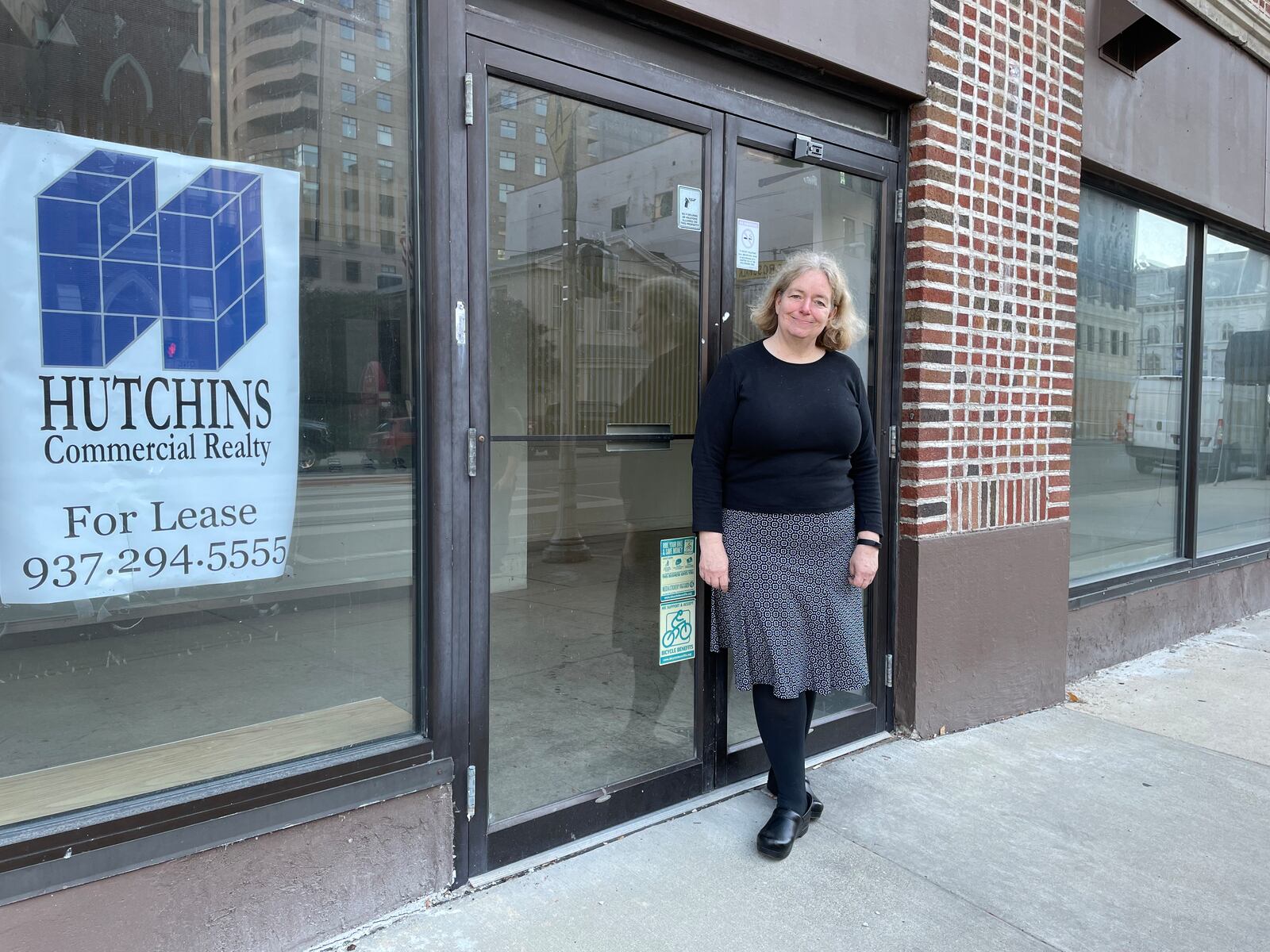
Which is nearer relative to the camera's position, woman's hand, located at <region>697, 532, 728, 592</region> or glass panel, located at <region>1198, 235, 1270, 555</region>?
woman's hand, located at <region>697, 532, 728, 592</region>

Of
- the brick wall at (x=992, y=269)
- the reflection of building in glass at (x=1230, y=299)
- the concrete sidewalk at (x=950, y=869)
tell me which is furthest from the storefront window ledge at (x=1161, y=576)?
the reflection of building in glass at (x=1230, y=299)

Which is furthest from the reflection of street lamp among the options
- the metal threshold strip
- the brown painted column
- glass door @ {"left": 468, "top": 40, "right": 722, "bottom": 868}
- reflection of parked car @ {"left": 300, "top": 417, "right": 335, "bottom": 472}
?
the brown painted column

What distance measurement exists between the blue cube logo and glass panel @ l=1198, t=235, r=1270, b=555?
21.5 ft

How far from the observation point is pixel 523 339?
2936mm

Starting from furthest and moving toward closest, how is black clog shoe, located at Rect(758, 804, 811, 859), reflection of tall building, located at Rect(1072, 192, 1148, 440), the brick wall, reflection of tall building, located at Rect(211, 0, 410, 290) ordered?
reflection of tall building, located at Rect(1072, 192, 1148, 440) → the brick wall → black clog shoe, located at Rect(758, 804, 811, 859) → reflection of tall building, located at Rect(211, 0, 410, 290)

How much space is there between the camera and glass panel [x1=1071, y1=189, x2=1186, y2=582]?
550cm

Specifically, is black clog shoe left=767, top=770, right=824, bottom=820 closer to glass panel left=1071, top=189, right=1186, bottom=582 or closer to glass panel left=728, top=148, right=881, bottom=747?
glass panel left=728, top=148, right=881, bottom=747

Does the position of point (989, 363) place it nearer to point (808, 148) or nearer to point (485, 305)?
point (808, 148)

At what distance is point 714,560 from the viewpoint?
3055mm

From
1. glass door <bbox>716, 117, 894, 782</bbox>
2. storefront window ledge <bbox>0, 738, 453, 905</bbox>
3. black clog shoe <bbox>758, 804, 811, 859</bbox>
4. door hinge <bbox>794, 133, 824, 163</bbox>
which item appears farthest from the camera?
door hinge <bbox>794, 133, 824, 163</bbox>

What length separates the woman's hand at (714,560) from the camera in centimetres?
305

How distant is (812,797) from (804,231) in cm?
227

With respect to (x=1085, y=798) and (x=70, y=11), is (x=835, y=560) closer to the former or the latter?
(x=1085, y=798)

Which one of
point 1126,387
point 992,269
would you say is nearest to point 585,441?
point 992,269
